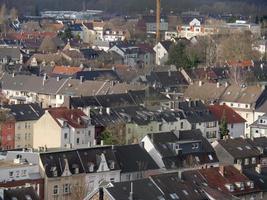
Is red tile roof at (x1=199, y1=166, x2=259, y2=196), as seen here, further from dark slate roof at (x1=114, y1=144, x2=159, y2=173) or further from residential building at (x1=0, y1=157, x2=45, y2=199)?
residential building at (x1=0, y1=157, x2=45, y2=199)

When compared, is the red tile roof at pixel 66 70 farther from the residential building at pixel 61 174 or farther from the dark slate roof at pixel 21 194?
the dark slate roof at pixel 21 194

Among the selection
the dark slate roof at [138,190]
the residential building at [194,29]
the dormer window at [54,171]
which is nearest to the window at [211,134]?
the dormer window at [54,171]

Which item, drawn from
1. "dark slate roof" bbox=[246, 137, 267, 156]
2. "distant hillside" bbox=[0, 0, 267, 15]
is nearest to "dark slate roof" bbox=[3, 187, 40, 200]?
"dark slate roof" bbox=[246, 137, 267, 156]

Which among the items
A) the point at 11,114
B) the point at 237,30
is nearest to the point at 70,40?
the point at 237,30

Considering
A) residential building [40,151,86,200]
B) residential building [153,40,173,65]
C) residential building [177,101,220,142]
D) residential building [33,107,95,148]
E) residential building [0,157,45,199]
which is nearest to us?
residential building [0,157,45,199]

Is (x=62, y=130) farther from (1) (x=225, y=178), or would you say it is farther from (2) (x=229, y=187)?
(2) (x=229, y=187)
